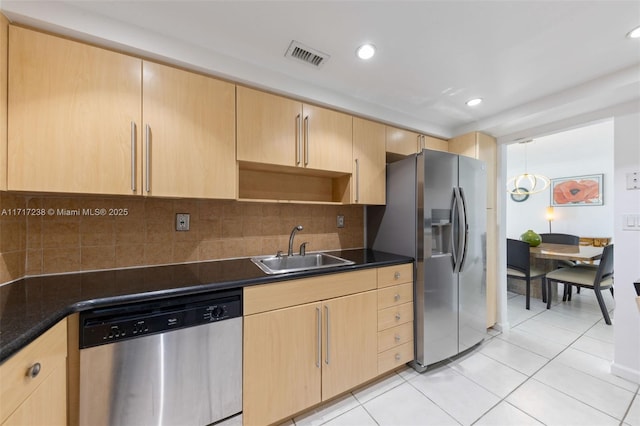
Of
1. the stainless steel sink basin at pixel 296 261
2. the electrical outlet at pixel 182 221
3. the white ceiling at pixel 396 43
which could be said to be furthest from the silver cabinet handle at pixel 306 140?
the electrical outlet at pixel 182 221

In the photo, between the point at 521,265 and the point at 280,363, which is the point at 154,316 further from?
the point at 521,265

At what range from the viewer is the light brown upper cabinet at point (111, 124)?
1093 mm

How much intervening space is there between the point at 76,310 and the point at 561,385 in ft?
9.87

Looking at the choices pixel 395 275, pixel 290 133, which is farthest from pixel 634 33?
pixel 290 133

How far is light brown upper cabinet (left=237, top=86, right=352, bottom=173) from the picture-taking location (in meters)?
1.59

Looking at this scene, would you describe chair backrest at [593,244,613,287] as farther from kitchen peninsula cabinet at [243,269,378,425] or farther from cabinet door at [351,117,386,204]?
kitchen peninsula cabinet at [243,269,378,425]

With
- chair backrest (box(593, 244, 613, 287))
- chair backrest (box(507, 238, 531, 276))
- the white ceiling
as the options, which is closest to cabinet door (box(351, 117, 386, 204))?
the white ceiling

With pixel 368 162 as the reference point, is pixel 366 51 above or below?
above

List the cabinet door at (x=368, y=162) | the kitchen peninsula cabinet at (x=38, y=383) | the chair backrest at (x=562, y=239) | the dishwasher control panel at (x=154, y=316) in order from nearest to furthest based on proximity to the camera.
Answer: the kitchen peninsula cabinet at (x=38, y=383)
the dishwasher control panel at (x=154, y=316)
the cabinet door at (x=368, y=162)
the chair backrest at (x=562, y=239)

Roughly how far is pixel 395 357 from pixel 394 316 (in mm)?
319

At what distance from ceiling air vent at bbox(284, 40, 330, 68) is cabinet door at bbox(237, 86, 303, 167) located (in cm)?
29

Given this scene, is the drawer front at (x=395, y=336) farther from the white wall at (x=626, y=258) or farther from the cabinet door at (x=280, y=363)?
the white wall at (x=626, y=258)

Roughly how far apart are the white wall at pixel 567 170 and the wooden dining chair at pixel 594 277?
1.84 meters

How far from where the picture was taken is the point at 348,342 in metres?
1.61
